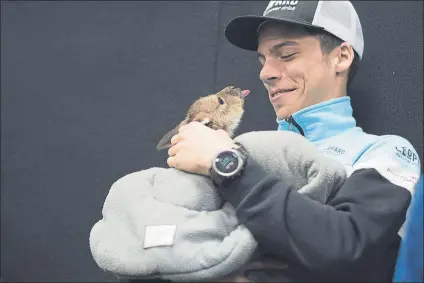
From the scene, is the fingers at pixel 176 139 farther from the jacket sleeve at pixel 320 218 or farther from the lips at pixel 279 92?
the lips at pixel 279 92

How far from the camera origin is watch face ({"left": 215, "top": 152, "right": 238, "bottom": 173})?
876 mm

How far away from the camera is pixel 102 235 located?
935mm

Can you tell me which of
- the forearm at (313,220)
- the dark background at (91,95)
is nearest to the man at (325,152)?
the forearm at (313,220)

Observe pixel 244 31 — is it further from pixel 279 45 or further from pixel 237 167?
pixel 237 167

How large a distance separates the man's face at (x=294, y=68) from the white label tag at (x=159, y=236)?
17.9 inches

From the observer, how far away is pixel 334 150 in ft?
3.71

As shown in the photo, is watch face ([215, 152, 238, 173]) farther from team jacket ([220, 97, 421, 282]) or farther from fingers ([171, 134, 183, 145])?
fingers ([171, 134, 183, 145])

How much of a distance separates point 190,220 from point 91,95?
1085mm

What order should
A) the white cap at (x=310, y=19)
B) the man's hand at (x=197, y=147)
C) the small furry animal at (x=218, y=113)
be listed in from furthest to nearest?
the white cap at (x=310, y=19)
the small furry animal at (x=218, y=113)
the man's hand at (x=197, y=147)

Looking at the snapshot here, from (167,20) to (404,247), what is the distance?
1.18m

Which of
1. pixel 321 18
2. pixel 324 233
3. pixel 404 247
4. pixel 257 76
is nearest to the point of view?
pixel 404 247

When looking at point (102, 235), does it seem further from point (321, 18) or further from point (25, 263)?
point (25, 263)

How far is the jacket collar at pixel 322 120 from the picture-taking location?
1.18 metres

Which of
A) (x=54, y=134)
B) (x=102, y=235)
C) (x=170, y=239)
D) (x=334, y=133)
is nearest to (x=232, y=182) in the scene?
(x=170, y=239)
